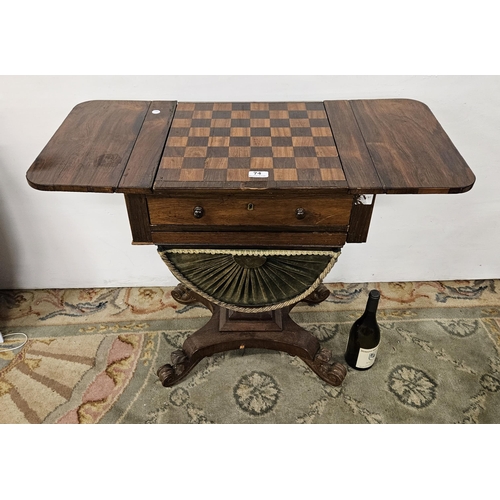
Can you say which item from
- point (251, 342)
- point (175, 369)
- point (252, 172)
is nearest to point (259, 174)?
point (252, 172)

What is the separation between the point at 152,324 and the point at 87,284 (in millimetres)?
416

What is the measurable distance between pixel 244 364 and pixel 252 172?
0.94 m

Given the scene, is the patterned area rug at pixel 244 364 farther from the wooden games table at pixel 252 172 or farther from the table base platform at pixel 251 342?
the wooden games table at pixel 252 172

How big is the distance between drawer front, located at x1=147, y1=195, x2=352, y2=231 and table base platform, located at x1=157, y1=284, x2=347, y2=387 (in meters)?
0.63

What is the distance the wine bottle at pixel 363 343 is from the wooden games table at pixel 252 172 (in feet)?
1.10

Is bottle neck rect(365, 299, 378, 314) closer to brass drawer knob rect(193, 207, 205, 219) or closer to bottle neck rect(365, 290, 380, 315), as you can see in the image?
bottle neck rect(365, 290, 380, 315)

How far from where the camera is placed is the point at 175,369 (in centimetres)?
179

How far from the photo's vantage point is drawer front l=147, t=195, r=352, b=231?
4.06ft

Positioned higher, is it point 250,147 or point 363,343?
point 250,147

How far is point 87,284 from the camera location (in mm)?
2207

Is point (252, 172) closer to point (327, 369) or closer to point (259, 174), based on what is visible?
point (259, 174)

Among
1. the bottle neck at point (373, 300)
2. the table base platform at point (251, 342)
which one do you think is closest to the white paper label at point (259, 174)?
the bottle neck at point (373, 300)

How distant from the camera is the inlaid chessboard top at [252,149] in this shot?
1.17 meters
